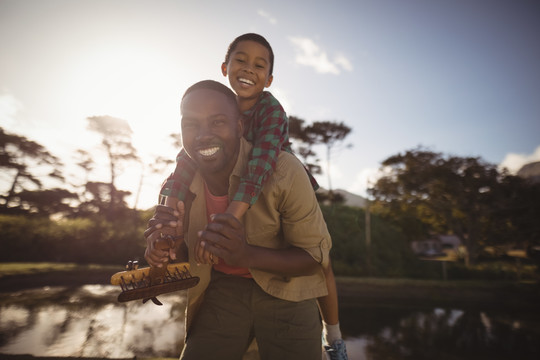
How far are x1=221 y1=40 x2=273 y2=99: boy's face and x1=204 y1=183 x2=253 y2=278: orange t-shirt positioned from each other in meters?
0.80

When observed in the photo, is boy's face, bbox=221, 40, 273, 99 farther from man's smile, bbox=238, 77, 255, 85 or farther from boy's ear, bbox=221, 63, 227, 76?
boy's ear, bbox=221, 63, 227, 76

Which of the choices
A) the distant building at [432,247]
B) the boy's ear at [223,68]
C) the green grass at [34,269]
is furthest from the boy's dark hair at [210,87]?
the distant building at [432,247]

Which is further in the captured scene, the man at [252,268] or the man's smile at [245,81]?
the man's smile at [245,81]

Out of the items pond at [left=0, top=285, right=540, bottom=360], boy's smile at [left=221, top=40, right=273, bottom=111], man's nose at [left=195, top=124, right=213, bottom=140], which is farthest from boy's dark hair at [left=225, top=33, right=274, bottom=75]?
pond at [left=0, top=285, right=540, bottom=360]

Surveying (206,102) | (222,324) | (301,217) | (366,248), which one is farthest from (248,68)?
(366,248)

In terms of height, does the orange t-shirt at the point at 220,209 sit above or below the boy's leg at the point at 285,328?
above

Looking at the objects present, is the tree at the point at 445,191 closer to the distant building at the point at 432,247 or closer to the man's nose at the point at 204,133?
the man's nose at the point at 204,133

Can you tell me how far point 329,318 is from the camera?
1925mm

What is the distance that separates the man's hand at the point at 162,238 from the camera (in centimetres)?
116

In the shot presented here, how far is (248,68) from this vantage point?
192 cm

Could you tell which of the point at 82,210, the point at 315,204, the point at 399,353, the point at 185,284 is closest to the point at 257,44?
the point at 315,204

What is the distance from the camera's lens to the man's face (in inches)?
56.0

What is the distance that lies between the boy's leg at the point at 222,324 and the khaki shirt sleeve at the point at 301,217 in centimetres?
41

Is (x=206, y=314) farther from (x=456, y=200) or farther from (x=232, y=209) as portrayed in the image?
(x=456, y=200)
